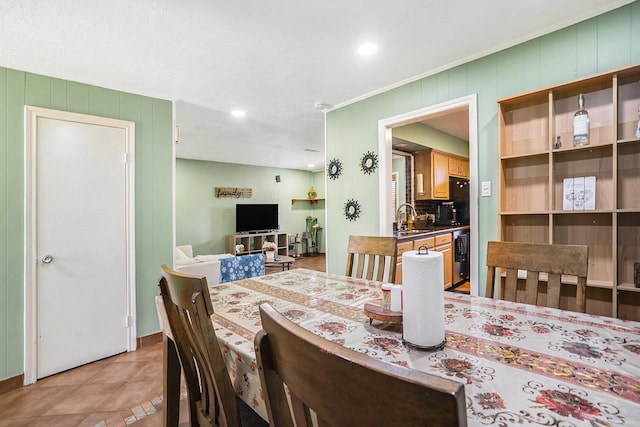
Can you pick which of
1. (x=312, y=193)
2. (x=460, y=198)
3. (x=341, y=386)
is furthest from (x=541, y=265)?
(x=312, y=193)

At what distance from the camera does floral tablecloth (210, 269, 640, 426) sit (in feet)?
2.07

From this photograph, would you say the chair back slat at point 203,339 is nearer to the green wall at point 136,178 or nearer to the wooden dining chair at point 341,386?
the wooden dining chair at point 341,386

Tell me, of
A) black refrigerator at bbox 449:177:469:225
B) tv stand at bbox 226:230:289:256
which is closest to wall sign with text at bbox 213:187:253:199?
tv stand at bbox 226:230:289:256

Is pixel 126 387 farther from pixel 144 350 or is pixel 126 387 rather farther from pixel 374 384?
pixel 374 384

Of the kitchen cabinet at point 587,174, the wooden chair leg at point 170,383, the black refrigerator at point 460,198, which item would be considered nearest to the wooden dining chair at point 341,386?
the wooden chair leg at point 170,383

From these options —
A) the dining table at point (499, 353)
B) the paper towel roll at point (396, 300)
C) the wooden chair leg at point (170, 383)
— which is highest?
the paper towel roll at point (396, 300)

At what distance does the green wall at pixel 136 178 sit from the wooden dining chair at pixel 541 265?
2.88 meters

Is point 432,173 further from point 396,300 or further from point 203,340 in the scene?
point 203,340

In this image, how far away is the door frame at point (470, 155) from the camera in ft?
7.63

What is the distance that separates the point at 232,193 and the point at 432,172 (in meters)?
4.74

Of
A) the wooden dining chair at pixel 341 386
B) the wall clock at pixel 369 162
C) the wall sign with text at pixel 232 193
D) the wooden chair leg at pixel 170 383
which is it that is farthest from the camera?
the wall sign with text at pixel 232 193

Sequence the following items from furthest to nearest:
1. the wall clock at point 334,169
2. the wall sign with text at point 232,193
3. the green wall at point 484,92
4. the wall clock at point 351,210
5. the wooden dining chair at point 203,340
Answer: the wall sign with text at point 232,193 < the wall clock at point 334,169 < the wall clock at point 351,210 < the green wall at point 484,92 < the wooden dining chair at point 203,340

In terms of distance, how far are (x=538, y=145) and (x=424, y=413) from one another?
2.33 metres

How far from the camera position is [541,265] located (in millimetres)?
1404
